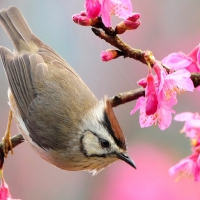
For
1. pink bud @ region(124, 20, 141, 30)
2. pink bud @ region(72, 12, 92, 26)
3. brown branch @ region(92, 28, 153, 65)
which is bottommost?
brown branch @ region(92, 28, 153, 65)

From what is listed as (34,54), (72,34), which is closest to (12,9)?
(34,54)

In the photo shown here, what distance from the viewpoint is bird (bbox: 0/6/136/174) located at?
132cm

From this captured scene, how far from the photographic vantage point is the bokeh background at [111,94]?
82.7 inches

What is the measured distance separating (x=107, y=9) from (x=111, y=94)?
1355mm

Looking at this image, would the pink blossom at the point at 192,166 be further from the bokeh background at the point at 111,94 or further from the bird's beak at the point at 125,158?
the bokeh background at the point at 111,94

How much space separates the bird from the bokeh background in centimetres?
58

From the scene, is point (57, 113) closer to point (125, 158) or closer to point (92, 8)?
point (125, 158)

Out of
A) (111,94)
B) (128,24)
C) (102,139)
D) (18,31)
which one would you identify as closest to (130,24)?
(128,24)

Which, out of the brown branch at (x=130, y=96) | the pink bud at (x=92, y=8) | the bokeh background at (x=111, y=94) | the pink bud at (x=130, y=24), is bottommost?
the bokeh background at (x=111, y=94)

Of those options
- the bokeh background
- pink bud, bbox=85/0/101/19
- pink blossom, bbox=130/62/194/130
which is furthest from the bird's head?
the bokeh background

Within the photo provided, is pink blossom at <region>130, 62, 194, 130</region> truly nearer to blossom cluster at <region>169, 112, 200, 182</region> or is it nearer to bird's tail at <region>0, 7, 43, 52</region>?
blossom cluster at <region>169, 112, 200, 182</region>

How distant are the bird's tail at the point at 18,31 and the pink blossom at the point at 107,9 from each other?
0.67 m

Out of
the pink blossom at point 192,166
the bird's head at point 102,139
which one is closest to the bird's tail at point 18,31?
the bird's head at point 102,139

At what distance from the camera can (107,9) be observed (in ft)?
3.13
